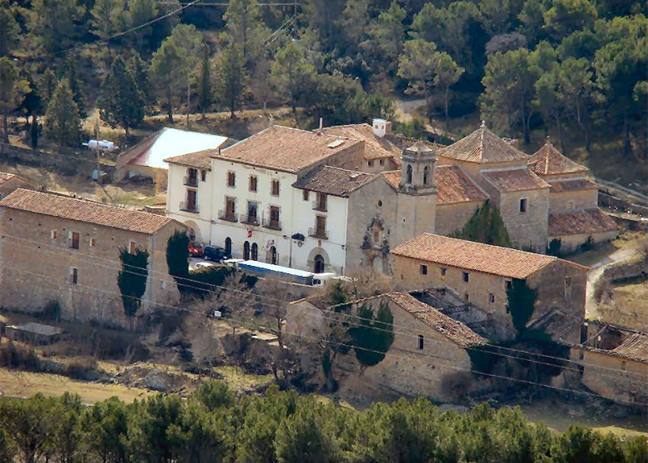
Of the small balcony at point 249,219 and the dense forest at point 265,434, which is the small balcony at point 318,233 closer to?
the small balcony at point 249,219

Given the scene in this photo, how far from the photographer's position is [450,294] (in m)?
85.7

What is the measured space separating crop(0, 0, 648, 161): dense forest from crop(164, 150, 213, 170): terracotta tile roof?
9183 millimetres

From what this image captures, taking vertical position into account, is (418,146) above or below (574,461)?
above

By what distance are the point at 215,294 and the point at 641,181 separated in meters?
18.8

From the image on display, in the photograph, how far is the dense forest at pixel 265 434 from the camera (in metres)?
72.5

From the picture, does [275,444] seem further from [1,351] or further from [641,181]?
[641,181]

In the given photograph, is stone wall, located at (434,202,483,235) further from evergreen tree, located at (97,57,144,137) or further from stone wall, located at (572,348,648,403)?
evergreen tree, located at (97,57,144,137)

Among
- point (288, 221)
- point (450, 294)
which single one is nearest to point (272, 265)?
point (288, 221)

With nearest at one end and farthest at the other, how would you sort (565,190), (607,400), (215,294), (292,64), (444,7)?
(607,400) → (215,294) → (565,190) → (292,64) → (444,7)

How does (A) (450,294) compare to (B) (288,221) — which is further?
(B) (288,221)

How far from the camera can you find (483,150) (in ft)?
305

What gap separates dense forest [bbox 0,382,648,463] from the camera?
7250cm

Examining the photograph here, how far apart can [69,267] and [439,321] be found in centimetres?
1308

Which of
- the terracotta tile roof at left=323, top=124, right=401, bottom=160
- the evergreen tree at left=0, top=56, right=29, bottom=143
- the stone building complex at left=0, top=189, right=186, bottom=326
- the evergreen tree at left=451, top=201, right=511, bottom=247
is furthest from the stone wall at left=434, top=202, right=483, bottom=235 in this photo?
the evergreen tree at left=0, top=56, right=29, bottom=143
